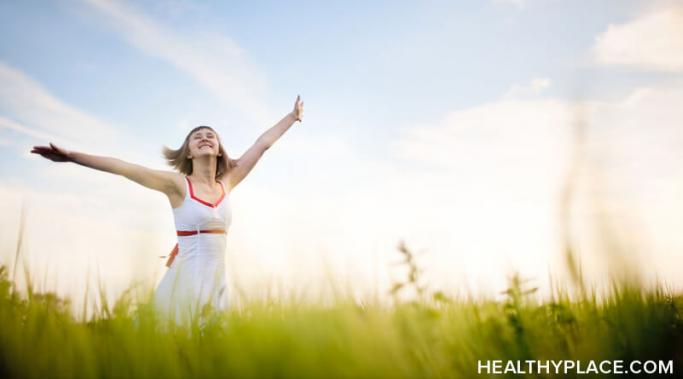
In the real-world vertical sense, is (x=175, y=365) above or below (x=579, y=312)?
below

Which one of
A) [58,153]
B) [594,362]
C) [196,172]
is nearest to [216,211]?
[196,172]

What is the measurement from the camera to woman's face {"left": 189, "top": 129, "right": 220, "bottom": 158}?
7207 millimetres

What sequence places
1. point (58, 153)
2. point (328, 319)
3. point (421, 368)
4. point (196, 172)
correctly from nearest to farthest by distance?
1. point (328, 319)
2. point (421, 368)
3. point (58, 153)
4. point (196, 172)

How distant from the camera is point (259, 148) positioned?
8070 millimetres

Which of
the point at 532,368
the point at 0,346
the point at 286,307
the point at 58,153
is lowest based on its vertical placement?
the point at 532,368

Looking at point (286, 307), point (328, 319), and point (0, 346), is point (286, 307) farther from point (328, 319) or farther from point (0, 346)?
point (0, 346)

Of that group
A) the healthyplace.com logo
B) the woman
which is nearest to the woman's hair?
the woman

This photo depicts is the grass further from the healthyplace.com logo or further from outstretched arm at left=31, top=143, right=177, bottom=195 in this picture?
outstretched arm at left=31, top=143, right=177, bottom=195

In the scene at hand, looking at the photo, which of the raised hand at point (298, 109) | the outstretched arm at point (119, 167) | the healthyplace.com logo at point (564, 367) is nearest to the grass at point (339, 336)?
the healthyplace.com logo at point (564, 367)

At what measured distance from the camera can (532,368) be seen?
2994mm

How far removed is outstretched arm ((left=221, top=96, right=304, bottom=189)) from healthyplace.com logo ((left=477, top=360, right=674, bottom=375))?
559 centimetres

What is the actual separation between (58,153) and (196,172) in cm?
185

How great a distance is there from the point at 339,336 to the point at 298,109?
Answer: 6675 millimetres

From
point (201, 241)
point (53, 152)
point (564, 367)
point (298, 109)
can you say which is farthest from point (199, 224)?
point (564, 367)
